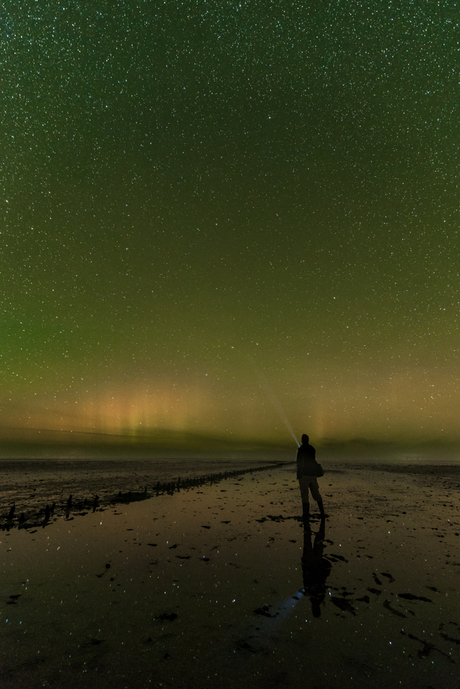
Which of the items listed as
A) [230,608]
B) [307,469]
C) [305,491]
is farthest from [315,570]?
[305,491]

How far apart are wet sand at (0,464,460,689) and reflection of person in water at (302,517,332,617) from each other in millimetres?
45

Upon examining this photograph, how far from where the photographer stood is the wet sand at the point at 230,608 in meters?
4.05

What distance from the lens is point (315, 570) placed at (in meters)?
7.61

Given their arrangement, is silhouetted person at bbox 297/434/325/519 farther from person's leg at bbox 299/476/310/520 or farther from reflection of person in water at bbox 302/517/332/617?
reflection of person in water at bbox 302/517/332/617

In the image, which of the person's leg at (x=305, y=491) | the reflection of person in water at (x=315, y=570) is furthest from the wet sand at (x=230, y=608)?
the person's leg at (x=305, y=491)

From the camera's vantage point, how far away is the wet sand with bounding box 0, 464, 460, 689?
405cm

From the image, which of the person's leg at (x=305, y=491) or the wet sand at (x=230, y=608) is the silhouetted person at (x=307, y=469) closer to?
the person's leg at (x=305, y=491)

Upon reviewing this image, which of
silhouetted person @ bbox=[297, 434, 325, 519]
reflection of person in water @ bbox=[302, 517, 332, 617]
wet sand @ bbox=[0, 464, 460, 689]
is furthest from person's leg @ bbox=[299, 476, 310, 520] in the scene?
reflection of person in water @ bbox=[302, 517, 332, 617]

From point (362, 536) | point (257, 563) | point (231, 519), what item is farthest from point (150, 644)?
point (231, 519)

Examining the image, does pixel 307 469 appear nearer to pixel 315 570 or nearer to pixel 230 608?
pixel 315 570

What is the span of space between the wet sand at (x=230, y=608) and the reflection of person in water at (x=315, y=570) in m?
0.04

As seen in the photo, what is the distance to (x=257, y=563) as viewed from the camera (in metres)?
8.21

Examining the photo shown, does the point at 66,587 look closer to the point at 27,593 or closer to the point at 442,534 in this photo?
the point at 27,593

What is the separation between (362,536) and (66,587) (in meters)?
9.11
